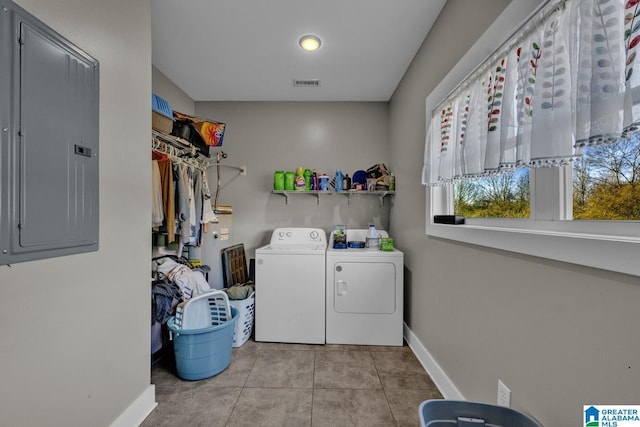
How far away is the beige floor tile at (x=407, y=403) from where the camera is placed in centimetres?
147

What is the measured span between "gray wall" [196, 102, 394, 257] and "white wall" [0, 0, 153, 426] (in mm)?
1629

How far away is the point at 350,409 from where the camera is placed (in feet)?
5.09

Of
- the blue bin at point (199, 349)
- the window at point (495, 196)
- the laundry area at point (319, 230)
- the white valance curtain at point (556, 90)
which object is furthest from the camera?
the blue bin at point (199, 349)

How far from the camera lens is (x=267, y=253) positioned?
7.75 ft

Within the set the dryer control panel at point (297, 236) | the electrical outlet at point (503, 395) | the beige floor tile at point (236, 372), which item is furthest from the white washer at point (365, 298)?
the electrical outlet at point (503, 395)

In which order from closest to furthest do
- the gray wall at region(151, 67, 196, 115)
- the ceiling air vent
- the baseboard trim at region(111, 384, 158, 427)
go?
the baseboard trim at region(111, 384, 158, 427)
the gray wall at region(151, 67, 196, 115)
the ceiling air vent

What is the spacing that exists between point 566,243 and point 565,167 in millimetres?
300

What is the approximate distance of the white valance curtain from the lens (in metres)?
0.65

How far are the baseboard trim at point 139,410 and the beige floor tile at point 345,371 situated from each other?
971 mm

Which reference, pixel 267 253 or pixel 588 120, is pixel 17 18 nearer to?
pixel 588 120

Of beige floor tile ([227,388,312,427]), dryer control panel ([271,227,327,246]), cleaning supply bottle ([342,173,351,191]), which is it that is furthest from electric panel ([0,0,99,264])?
cleaning supply bottle ([342,173,351,191])

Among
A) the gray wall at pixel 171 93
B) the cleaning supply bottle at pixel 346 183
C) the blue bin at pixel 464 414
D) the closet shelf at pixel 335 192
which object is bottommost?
the blue bin at pixel 464 414

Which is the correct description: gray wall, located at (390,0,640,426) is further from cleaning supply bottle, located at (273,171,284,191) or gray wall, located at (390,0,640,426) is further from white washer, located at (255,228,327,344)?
cleaning supply bottle, located at (273,171,284,191)

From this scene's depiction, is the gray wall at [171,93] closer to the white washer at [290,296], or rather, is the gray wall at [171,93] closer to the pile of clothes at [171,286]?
the pile of clothes at [171,286]
